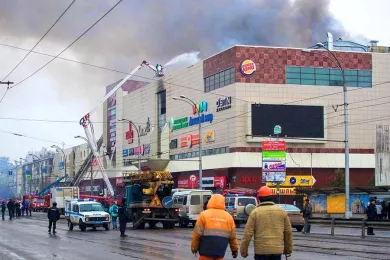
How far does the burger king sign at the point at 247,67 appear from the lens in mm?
72012

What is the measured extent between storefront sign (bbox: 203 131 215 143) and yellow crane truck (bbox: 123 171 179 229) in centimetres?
3874

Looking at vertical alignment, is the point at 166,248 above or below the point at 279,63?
below

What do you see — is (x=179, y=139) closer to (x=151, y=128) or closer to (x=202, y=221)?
(x=151, y=128)

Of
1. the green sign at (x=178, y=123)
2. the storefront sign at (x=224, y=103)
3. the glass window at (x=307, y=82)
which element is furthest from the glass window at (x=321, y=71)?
the green sign at (x=178, y=123)

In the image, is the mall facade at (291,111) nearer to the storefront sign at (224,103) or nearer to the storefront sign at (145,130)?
the storefront sign at (224,103)

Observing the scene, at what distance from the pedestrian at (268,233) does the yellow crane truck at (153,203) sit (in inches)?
1128

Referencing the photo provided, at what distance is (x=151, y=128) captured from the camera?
3671 inches

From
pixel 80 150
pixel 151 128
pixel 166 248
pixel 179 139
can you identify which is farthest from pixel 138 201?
pixel 80 150

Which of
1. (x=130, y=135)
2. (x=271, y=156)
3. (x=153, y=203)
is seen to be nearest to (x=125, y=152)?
(x=130, y=135)

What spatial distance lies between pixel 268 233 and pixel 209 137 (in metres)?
69.0

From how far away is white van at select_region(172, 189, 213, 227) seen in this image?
38.2 meters

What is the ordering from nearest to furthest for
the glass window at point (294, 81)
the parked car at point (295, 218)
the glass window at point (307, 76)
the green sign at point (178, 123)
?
the parked car at point (295, 218) → the glass window at point (294, 81) → the glass window at point (307, 76) → the green sign at point (178, 123)

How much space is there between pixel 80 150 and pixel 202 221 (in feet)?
438

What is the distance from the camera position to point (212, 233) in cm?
848
